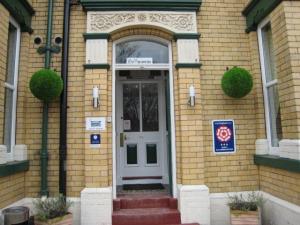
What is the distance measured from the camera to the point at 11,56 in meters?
5.23

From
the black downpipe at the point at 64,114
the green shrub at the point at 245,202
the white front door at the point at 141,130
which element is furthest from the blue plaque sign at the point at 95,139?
the green shrub at the point at 245,202

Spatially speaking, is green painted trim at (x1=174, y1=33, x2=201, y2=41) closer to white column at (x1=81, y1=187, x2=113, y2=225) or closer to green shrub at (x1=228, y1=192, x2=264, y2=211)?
green shrub at (x1=228, y1=192, x2=264, y2=211)

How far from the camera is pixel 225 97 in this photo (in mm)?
5559

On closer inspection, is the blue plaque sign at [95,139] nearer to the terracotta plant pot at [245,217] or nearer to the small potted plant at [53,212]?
the small potted plant at [53,212]

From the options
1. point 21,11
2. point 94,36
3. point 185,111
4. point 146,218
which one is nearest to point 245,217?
point 146,218

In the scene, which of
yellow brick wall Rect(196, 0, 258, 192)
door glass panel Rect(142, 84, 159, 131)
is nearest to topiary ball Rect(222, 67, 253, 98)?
yellow brick wall Rect(196, 0, 258, 192)

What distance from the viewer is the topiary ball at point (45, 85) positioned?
192 inches

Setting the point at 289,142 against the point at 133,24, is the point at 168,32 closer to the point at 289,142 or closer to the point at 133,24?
the point at 133,24

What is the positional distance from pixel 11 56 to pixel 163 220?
152 inches

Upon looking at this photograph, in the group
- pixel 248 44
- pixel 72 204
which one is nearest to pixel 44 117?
pixel 72 204

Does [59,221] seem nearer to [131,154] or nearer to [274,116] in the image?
[131,154]

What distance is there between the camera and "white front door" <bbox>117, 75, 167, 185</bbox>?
22.3ft

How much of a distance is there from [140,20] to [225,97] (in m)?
2.13

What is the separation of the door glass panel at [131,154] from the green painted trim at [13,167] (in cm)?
231
